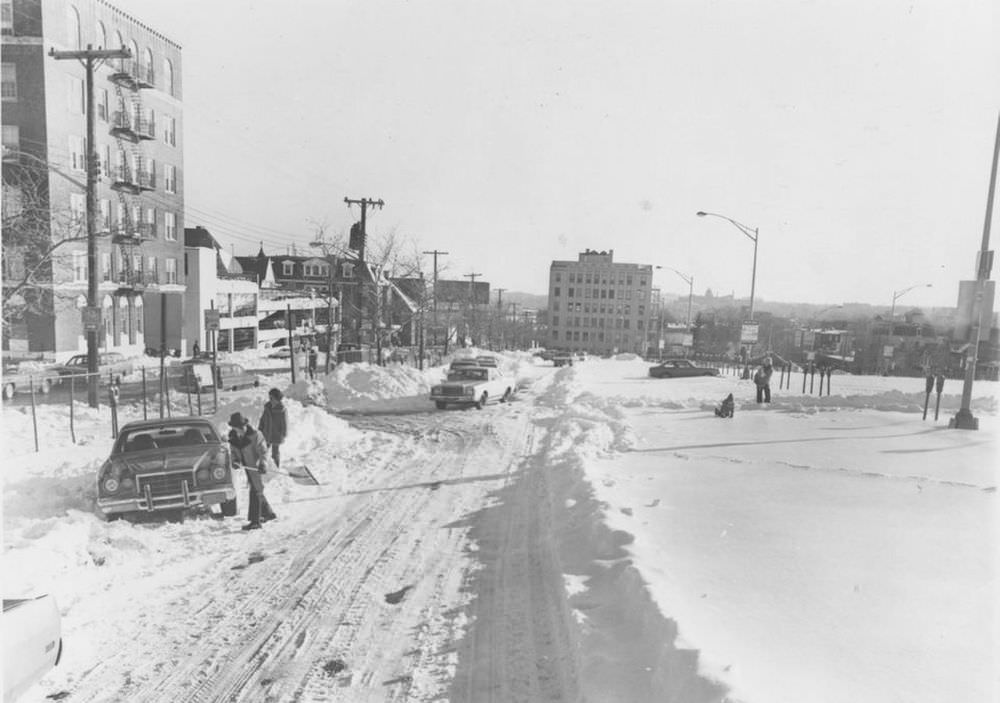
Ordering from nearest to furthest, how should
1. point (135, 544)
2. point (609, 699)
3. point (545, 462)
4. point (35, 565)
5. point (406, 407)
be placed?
point (609, 699) < point (35, 565) < point (135, 544) < point (545, 462) < point (406, 407)

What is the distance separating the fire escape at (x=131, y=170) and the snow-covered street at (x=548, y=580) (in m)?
24.2

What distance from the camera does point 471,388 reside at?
2081 cm

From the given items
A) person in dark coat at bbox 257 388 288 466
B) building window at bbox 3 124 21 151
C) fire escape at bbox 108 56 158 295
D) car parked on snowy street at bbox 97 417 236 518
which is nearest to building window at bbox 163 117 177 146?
fire escape at bbox 108 56 158 295

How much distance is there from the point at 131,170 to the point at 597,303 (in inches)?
3868

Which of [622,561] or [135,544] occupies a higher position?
[622,561]

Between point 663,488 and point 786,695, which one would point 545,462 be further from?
point 786,695

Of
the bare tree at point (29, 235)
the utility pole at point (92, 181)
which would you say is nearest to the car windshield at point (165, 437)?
the bare tree at point (29, 235)

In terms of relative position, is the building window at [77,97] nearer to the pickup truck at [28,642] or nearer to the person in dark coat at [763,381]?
the person in dark coat at [763,381]

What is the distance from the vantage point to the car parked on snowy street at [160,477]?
7.96m

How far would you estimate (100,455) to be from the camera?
1135 cm

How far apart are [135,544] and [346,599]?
2907 millimetres

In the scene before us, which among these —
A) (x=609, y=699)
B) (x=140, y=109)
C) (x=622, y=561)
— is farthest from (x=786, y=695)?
(x=140, y=109)

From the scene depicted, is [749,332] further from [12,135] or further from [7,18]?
[12,135]

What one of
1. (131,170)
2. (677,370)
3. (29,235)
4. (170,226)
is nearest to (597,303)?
(677,370)
